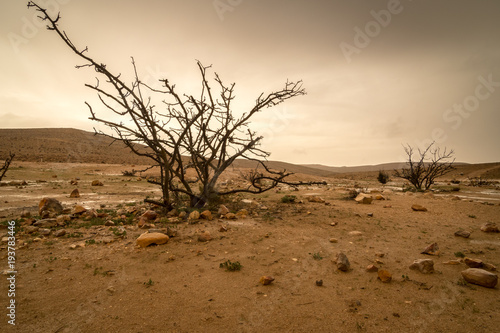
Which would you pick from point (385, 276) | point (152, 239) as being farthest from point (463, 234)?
point (152, 239)

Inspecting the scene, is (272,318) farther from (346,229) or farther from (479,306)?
(346,229)

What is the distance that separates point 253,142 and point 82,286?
517 centimetres

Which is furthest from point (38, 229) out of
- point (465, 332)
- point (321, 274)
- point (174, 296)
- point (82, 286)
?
point (465, 332)

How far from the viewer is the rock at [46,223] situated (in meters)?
4.94

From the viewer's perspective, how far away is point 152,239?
409 cm

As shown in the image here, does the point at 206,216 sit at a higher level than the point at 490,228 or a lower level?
lower

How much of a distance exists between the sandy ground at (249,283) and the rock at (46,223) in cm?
44

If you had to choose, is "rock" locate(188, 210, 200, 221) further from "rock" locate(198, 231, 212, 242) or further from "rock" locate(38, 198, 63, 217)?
"rock" locate(38, 198, 63, 217)

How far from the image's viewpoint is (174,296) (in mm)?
2674

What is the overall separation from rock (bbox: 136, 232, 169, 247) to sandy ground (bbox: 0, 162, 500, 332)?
108 millimetres

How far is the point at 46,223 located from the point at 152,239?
279 centimetres

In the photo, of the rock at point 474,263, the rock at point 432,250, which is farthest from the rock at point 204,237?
the rock at point 474,263

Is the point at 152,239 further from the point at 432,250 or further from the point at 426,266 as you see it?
the point at 432,250

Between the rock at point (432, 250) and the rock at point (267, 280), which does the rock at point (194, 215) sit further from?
the rock at point (432, 250)
